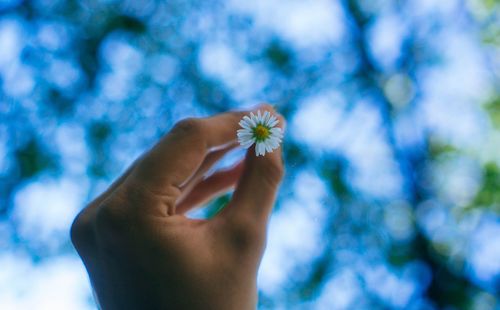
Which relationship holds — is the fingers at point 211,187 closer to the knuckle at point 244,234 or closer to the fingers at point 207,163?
the fingers at point 207,163

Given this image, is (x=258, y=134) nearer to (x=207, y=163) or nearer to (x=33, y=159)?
(x=207, y=163)

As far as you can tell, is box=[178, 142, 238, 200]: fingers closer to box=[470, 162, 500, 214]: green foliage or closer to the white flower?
the white flower

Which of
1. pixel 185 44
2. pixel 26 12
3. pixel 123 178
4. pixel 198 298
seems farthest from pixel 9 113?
pixel 198 298

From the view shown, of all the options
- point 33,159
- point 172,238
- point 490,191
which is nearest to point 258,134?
point 172,238

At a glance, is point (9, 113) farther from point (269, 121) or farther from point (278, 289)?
point (269, 121)

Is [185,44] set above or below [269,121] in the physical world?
above

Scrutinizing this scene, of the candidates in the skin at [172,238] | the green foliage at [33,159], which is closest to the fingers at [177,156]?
the skin at [172,238]

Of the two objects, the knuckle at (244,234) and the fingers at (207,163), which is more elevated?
the fingers at (207,163)
